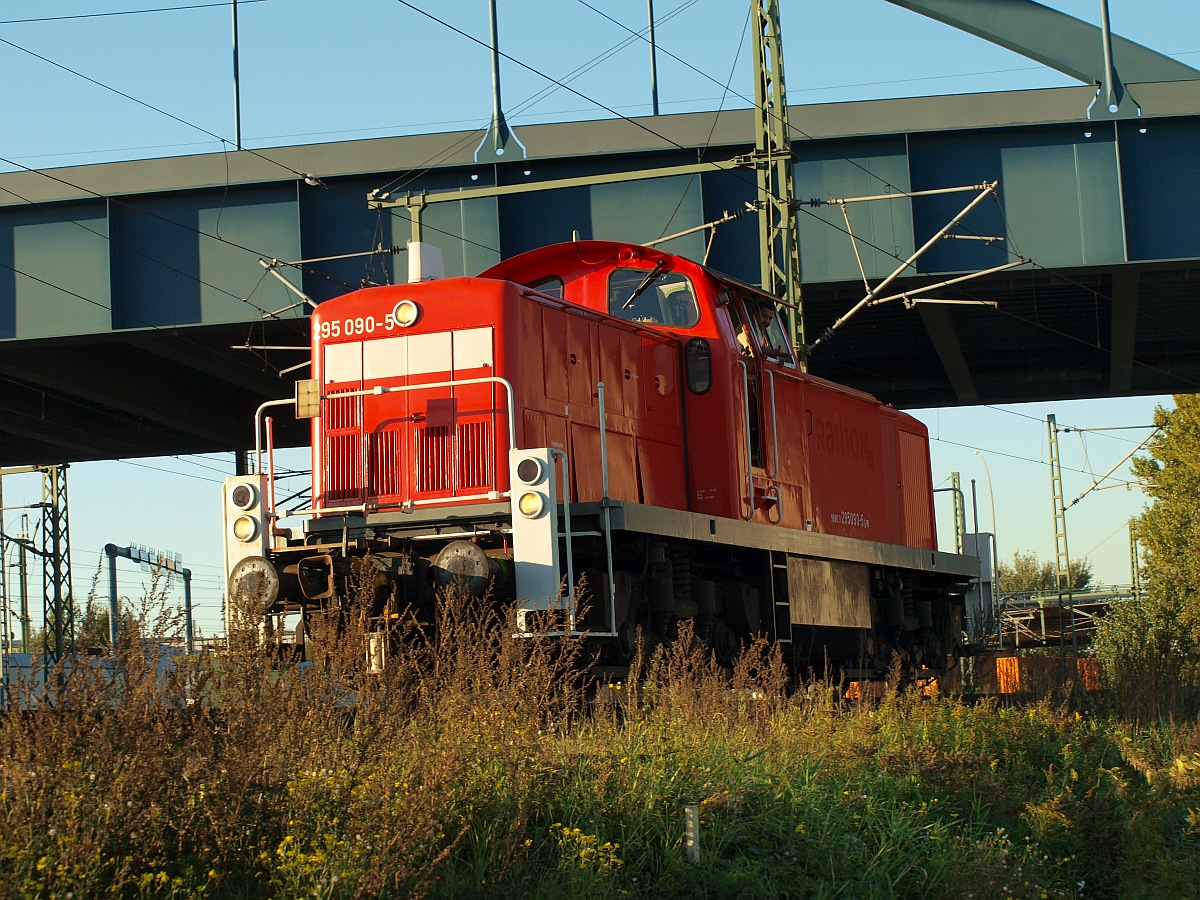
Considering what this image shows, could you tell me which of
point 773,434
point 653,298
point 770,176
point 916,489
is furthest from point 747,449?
point 770,176

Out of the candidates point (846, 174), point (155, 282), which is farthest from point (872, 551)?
point (155, 282)

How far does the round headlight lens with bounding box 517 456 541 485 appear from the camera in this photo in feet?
29.6

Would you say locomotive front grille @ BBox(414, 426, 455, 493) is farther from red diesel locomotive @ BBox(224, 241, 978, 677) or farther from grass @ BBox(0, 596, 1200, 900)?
grass @ BBox(0, 596, 1200, 900)

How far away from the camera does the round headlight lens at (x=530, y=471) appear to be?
9.02 m

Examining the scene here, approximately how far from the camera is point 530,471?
9.05m

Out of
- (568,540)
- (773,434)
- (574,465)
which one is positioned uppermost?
(773,434)

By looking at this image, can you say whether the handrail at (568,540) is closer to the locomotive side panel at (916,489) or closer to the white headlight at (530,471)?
the white headlight at (530,471)

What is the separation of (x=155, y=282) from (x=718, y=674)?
1549cm

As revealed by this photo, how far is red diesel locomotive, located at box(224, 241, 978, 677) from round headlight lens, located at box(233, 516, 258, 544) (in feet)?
0.03

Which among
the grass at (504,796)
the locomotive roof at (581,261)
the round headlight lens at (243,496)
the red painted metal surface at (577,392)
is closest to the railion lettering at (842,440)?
the red painted metal surface at (577,392)

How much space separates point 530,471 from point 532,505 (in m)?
0.23

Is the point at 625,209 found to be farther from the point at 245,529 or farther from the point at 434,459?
the point at 245,529

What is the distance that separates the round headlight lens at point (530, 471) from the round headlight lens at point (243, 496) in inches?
81.1

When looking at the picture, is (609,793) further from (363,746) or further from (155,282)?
(155,282)
